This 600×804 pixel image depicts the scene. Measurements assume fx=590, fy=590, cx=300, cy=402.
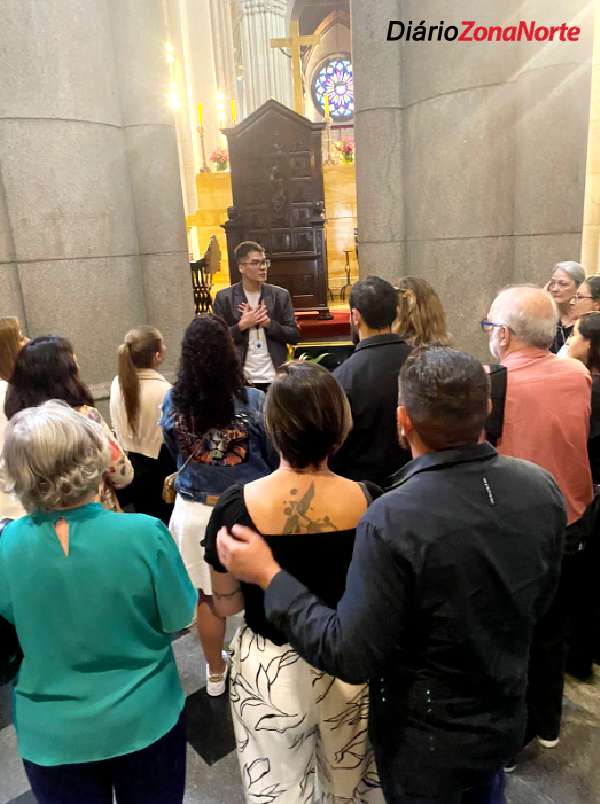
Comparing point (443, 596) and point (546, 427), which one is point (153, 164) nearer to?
point (546, 427)

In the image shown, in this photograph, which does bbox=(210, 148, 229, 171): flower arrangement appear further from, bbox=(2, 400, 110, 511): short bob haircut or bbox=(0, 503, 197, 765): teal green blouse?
bbox=(0, 503, 197, 765): teal green blouse

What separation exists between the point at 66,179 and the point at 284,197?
186 inches

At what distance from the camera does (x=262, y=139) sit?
920cm

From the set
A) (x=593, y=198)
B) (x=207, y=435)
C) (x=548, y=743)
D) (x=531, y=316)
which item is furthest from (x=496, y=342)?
(x=593, y=198)

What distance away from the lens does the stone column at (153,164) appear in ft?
17.6

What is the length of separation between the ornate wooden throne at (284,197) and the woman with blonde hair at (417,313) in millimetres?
5897

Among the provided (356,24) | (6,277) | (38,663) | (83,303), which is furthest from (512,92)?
(38,663)

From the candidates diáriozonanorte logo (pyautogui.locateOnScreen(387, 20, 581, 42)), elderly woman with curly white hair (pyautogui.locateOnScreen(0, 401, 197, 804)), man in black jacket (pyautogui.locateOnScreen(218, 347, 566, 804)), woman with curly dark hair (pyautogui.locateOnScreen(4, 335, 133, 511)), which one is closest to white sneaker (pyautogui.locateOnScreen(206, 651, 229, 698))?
woman with curly dark hair (pyautogui.locateOnScreen(4, 335, 133, 511))

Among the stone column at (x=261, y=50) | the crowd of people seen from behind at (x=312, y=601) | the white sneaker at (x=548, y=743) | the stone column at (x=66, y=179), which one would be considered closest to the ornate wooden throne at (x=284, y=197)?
the stone column at (x=66, y=179)

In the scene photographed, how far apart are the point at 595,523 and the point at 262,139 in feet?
27.0

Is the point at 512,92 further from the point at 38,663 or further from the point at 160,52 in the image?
the point at 38,663

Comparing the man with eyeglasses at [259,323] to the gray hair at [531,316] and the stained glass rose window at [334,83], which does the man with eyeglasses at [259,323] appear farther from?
the stained glass rose window at [334,83]

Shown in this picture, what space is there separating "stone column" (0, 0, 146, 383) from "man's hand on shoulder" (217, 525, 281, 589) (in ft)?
14.3

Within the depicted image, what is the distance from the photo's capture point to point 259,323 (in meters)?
4.30
